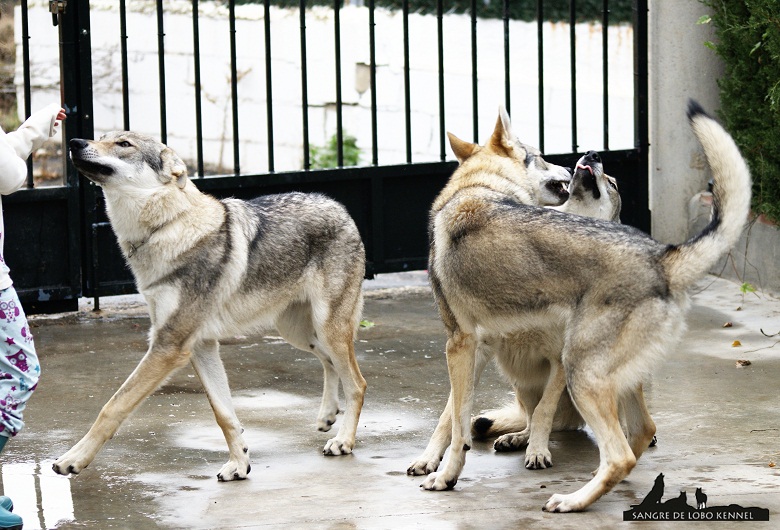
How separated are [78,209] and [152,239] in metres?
3.43

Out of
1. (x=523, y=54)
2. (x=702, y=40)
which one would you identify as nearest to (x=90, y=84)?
(x=702, y=40)

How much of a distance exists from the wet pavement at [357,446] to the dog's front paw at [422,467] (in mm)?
47

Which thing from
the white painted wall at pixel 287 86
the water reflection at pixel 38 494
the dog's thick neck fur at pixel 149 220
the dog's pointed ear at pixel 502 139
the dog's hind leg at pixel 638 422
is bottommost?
the water reflection at pixel 38 494

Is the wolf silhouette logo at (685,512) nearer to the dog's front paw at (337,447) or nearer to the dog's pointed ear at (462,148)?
the dog's front paw at (337,447)

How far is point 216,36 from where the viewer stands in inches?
551

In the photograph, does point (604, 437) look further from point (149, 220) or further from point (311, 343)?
point (149, 220)

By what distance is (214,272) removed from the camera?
5.49 metres

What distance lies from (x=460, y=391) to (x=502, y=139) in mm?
1286

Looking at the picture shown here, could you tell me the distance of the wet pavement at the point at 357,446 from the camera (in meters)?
4.78

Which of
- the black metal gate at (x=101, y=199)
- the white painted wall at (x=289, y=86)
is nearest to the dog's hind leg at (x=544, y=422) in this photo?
the black metal gate at (x=101, y=199)

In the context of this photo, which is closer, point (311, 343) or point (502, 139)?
point (502, 139)

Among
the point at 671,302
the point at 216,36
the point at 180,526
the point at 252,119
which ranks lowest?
the point at 180,526

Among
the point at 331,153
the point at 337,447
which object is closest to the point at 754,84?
the point at 337,447

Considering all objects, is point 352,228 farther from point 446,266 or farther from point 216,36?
point 216,36
